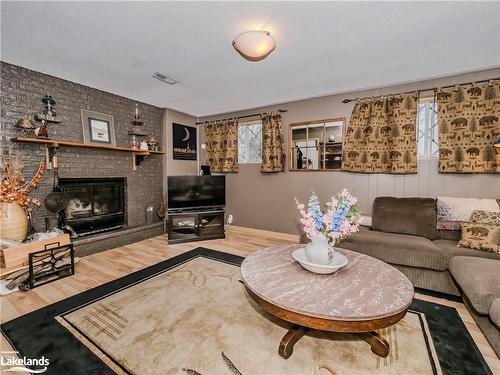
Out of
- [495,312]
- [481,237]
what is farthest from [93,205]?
[481,237]

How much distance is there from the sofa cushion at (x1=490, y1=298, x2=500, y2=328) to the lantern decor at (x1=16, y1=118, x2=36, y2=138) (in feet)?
14.7

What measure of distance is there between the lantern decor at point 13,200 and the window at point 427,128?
499cm

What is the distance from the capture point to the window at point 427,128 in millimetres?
2988

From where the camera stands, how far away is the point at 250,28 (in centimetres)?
198

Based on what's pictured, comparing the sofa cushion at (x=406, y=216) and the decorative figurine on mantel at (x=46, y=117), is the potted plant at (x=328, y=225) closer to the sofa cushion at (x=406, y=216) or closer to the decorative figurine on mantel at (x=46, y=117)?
the sofa cushion at (x=406, y=216)

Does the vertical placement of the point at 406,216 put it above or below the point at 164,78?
below

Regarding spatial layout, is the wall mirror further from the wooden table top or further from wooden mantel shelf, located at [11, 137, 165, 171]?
wooden mantel shelf, located at [11, 137, 165, 171]

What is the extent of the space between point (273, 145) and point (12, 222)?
141 inches

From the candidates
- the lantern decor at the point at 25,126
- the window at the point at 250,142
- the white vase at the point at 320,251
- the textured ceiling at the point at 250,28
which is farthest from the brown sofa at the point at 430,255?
the lantern decor at the point at 25,126

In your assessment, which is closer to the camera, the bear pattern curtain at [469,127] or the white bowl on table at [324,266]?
the white bowl on table at [324,266]

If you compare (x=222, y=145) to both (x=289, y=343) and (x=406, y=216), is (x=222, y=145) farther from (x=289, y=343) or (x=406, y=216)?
(x=289, y=343)

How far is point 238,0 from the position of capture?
5.38 feet

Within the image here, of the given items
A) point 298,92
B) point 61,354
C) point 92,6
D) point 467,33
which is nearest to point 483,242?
point 467,33

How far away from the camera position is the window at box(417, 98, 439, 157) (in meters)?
2.99
